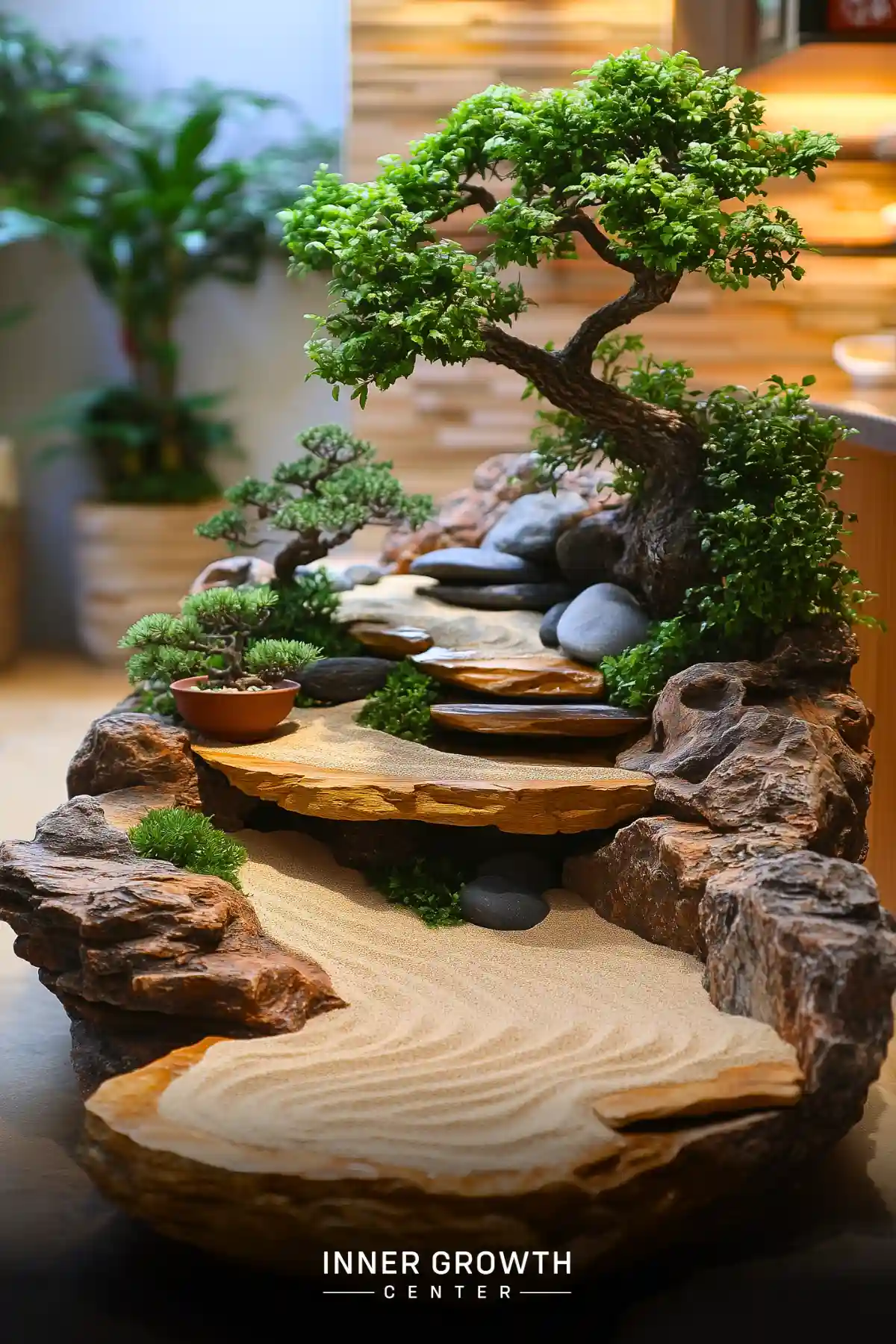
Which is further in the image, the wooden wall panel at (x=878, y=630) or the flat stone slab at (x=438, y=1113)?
the wooden wall panel at (x=878, y=630)

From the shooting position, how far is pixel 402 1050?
10.8ft

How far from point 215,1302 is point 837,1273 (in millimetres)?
1337

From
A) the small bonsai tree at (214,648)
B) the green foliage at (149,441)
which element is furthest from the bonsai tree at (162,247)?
the small bonsai tree at (214,648)

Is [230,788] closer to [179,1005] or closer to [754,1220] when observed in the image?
[179,1005]

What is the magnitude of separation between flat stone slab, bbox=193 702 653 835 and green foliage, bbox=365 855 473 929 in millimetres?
228

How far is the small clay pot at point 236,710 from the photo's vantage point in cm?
452

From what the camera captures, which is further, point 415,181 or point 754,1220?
point 415,181

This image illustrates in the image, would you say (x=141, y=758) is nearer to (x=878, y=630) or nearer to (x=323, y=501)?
(x=323, y=501)

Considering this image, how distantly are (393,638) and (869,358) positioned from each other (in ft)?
10.2

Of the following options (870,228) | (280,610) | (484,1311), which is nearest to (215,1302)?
(484,1311)

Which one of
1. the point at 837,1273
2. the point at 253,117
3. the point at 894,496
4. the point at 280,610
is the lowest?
the point at 837,1273

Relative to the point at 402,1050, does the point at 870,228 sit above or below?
above

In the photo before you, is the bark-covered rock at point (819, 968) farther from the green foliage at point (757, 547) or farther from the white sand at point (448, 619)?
the white sand at point (448, 619)

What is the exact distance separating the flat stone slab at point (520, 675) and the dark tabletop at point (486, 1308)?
1.72 meters
